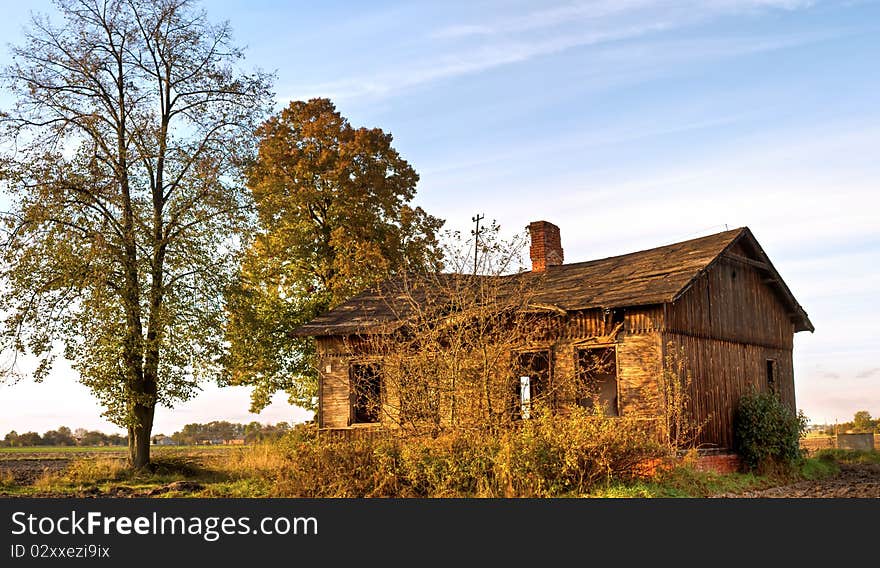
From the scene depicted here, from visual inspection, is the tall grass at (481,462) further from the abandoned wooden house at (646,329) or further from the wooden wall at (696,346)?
the wooden wall at (696,346)

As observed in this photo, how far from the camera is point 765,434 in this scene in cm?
1966

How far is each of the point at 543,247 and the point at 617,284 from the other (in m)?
5.41

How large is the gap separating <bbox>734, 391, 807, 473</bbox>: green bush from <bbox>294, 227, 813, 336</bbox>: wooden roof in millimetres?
3722

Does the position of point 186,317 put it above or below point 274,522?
above

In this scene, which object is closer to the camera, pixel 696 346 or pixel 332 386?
pixel 696 346

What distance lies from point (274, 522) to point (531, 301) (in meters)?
11.4

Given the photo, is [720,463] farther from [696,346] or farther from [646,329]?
[646,329]

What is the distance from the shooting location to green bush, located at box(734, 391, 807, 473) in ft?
63.8

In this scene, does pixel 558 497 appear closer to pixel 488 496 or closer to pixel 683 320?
pixel 488 496

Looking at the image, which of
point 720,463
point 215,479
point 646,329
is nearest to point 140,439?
point 215,479

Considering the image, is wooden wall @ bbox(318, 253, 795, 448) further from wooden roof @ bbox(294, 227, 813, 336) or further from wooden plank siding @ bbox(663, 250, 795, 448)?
wooden roof @ bbox(294, 227, 813, 336)

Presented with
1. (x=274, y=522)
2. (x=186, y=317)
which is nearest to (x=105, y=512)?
(x=274, y=522)

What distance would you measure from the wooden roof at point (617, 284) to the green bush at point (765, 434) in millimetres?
3722

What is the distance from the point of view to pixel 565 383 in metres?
15.8
